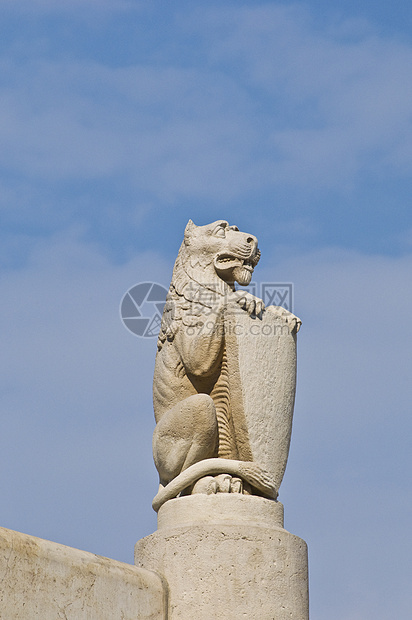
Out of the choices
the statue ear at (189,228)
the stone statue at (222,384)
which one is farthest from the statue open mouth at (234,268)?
the statue ear at (189,228)

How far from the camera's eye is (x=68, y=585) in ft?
23.0

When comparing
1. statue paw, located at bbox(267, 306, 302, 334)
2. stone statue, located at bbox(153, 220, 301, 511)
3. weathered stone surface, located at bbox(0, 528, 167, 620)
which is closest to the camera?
weathered stone surface, located at bbox(0, 528, 167, 620)

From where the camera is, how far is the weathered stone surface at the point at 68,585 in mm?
6641

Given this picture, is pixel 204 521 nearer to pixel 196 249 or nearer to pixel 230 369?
pixel 230 369

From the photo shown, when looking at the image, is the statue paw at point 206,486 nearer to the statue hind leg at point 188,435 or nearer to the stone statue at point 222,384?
the stone statue at point 222,384

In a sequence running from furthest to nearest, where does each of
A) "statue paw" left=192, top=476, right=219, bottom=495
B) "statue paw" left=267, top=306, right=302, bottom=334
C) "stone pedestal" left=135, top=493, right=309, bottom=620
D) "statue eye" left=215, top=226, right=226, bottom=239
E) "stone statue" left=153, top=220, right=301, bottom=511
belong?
"statue eye" left=215, top=226, right=226, bottom=239 → "statue paw" left=267, top=306, right=302, bottom=334 → "stone statue" left=153, top=220, right=301, bottom=511 → "statue paw" left=192, top=476, right=219, bottom=495 → "stone pedestal" left=135, top=493, right=309, bottom=620

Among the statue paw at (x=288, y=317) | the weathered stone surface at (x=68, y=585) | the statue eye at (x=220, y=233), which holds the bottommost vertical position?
the weathered stone surface at (x=68, y=585)

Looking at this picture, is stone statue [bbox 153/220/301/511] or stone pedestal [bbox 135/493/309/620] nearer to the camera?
stone pedestal [bbox 135/493/309/620]

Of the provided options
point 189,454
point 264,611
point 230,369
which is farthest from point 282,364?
point 264,611

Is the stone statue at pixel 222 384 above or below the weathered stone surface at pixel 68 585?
above

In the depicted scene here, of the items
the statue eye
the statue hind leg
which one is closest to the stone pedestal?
the statue hind leg

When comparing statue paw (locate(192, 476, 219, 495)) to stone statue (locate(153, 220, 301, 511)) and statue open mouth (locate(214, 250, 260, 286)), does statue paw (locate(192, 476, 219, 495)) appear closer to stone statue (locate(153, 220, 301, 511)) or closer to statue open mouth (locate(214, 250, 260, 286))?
stone statue (locate(153, 220, 301, 511))

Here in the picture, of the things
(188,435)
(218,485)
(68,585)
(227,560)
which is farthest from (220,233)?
(68,585)

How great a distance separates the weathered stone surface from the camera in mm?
6641
